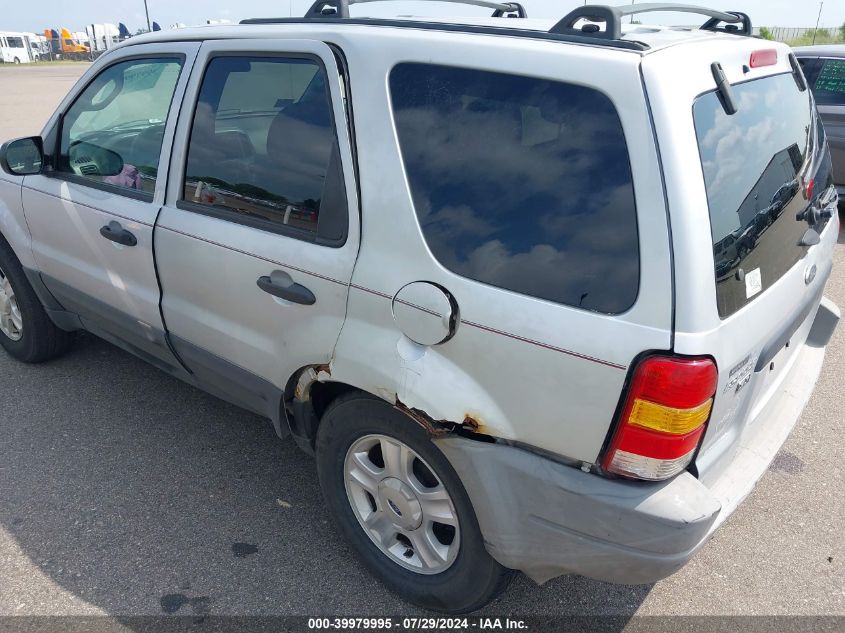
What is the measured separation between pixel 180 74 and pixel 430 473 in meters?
1.87

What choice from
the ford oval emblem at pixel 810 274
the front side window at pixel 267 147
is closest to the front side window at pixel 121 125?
the front side window at pixel 267 147

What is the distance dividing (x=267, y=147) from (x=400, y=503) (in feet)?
4.50

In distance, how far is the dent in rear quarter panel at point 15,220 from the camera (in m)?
3.56

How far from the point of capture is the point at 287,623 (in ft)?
7.59

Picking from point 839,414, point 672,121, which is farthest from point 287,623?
point 839,414

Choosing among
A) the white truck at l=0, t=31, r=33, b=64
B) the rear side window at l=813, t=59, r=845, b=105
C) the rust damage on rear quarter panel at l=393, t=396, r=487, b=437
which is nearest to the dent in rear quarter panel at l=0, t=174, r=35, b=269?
the rust damage on rear quarter panel at l=393, t=396, r=487, b=437

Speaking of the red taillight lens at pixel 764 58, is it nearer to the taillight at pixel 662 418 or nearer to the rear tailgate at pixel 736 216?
the rear tailgate at pixel 736 216

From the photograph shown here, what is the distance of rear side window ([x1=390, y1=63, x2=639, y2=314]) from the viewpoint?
5.49ft

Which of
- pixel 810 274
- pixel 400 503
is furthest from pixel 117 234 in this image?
pixel 810 274

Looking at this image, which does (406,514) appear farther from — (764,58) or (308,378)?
(764,58)

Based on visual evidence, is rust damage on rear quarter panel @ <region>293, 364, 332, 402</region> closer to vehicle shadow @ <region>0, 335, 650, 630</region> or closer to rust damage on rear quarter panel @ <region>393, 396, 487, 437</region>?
rust damage on rear quarter panel @ <region>393, 396, 487, 437</region>

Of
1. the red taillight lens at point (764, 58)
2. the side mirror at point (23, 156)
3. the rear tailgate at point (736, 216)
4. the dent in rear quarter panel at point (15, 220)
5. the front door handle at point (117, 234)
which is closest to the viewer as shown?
the rear tailgate at point (736, 216)

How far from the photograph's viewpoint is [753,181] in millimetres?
1903

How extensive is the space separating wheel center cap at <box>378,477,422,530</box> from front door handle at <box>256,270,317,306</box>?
0.68 meters
